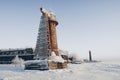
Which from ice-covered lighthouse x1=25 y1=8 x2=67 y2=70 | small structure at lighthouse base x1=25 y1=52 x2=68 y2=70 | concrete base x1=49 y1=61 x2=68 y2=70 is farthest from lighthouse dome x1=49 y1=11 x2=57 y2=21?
concrete base x1=49 y1=61 x2=68 y2=70

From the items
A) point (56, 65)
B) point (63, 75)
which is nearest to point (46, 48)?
point (56, 65)

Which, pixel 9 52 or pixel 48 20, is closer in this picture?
pixel 48 20

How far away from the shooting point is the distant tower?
46.6 meters

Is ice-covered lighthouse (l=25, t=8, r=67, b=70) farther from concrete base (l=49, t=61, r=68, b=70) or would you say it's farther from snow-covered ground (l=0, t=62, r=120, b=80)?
snow-covered ground (l=0, t=62, r=120, b=80)

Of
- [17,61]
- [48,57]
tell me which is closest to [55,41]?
[48,57]

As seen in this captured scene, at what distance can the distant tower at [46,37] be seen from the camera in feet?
153

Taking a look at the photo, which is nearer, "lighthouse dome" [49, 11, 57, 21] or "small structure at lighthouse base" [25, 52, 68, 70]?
"small structure at lighthouse base" [25, 52, 68, 70]

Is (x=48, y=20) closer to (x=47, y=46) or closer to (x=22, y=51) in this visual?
(x=47, y=46)

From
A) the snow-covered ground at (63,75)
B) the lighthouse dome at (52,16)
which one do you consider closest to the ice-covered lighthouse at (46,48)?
the lighthouse dome at (52,16)

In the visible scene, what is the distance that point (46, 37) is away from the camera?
4725 cm

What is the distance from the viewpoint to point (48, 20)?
49.6 metres

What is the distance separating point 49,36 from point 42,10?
6.88 m

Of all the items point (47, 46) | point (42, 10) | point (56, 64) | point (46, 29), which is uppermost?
point (42, 10)

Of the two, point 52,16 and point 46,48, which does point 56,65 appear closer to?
point 46,48
